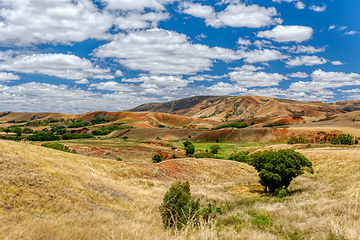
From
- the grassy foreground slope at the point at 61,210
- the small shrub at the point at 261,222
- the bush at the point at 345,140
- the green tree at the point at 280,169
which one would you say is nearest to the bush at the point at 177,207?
the grassy foreground slope at the point at 61,210

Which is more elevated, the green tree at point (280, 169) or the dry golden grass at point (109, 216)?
the dry golden grass at point (109, 216)

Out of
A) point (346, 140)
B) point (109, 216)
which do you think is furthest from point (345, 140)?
point (109, 216)

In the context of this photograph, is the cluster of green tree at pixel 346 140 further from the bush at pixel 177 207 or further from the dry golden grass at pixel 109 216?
the bush at pixel 177 207

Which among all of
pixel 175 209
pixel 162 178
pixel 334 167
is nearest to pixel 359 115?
pixel 334 167

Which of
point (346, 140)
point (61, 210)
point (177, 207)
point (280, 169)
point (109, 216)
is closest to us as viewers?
point (61, 210)

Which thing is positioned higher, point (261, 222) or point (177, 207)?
point (177, 207)

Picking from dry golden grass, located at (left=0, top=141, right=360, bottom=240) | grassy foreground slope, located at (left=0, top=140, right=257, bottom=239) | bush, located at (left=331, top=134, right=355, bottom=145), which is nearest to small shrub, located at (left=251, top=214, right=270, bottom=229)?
dry golden grass, located at (left=0, top=141, right=360, bottom=240)

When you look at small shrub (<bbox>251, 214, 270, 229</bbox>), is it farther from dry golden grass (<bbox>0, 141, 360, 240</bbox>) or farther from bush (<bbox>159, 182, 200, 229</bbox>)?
bush (<bbox>159, 182, 200, 229</bbox>)

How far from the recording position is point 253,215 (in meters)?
15.2

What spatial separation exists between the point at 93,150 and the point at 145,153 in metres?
15.0

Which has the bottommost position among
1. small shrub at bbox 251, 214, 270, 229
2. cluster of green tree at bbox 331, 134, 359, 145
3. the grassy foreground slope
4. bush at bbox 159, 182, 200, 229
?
cluster of green tree at bbox 331, 134, 359, 145

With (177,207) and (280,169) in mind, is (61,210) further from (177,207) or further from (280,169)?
(280,169)

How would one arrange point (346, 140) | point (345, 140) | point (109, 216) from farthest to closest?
point (345, 140) → point (346, 140) → point (109, 216)

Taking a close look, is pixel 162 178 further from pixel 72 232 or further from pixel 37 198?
pixel 72 232
